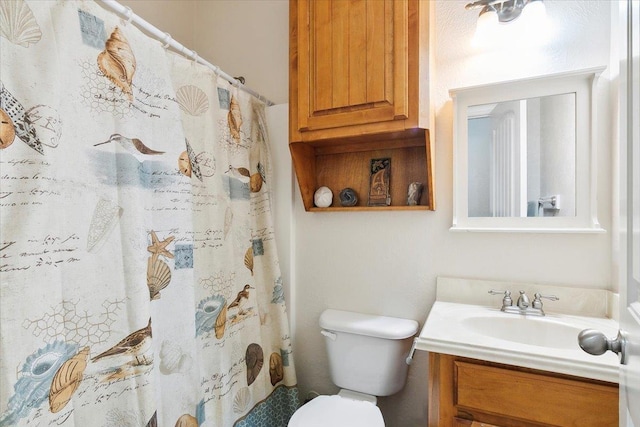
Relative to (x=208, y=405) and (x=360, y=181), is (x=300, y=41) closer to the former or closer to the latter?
(x=360, y=181)

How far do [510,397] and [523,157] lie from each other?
90cm

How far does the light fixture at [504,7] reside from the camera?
50.9 inches

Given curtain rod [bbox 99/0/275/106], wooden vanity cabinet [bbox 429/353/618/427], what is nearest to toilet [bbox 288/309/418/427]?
wooden vanity cabinet [bbox 429/353/618/427]

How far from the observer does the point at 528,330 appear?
1.22 m

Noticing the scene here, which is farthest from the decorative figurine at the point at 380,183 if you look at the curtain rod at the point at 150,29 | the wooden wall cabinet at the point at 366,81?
the curtain rod at the point at 150,29

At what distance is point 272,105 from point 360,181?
→ 2.15ft

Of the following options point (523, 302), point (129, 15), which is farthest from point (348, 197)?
point (129, 15)

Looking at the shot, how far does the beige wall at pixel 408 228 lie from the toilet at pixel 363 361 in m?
0.13

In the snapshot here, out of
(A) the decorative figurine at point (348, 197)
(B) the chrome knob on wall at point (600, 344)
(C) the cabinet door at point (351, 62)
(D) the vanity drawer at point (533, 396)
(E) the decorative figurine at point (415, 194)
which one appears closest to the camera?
(B) the chrome knob on wall at point (600, 344)

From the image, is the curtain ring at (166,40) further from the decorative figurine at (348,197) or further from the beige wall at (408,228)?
the decorative figurine at (348,197)

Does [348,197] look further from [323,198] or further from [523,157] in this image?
[523,157]

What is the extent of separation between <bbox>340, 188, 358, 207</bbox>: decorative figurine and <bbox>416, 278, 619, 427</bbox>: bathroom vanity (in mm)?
633

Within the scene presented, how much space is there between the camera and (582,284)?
1270mm

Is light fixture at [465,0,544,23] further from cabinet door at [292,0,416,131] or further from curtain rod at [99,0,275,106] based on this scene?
curtain rod at [99,0,275,106]
